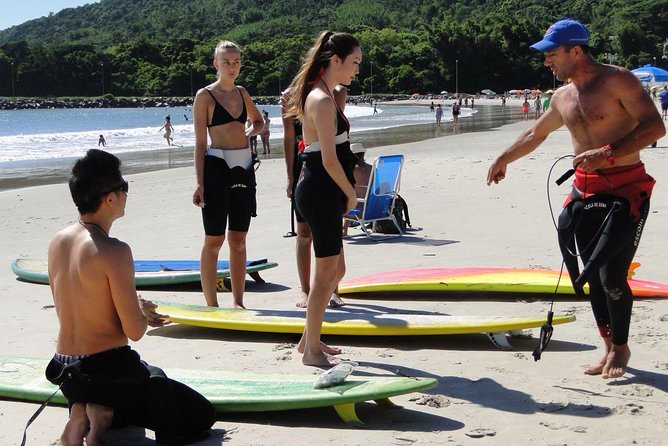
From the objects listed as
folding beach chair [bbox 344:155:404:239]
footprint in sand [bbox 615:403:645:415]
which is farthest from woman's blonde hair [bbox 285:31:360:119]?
folding beach chair [bbox 344:155:404:239]

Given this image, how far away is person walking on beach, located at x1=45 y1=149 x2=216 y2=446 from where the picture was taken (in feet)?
10.9

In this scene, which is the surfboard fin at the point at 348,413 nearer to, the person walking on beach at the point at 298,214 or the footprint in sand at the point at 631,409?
the footprint in sand at the point at 631,409

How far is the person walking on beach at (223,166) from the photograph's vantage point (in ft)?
18.2

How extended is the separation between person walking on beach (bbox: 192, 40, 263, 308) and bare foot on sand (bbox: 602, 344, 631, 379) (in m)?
2.45

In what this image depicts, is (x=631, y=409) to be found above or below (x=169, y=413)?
below

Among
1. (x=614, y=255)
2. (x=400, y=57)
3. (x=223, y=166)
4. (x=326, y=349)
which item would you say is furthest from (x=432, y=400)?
(x=400, y=57)

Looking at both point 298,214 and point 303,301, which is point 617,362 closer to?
point 298,214

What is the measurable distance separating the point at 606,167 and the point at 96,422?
8.55ft

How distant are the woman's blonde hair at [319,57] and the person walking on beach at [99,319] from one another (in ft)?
4.71

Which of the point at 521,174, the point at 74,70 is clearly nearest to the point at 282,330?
the point at 521,174

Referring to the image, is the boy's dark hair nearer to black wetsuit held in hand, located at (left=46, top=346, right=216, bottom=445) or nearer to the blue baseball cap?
black wetsuit held in hand, located at (left=46, top=346, right=216, bottom=445)

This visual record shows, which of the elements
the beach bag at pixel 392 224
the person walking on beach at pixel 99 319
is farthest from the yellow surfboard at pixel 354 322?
the beach bag at pixel 392 224

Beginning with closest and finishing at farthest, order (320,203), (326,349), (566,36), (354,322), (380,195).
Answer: (566,36), (320,203), (326,349), (354,322), (380,195)

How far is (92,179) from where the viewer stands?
3.38 m
